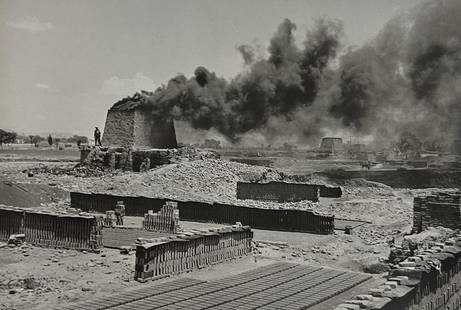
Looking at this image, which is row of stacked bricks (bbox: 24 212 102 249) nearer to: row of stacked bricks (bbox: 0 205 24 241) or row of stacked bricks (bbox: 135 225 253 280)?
row of stacked bricks (bbox: 0 205 24 241)

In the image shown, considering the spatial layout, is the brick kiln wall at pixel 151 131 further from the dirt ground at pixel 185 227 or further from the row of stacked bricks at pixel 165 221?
the row of stacked bricks at pixel 165 221

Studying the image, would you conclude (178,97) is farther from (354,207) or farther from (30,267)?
(30,267)

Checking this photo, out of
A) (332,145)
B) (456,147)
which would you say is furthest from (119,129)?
(332,145)

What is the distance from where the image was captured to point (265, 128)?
45.0 m

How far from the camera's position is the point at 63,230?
627 inches

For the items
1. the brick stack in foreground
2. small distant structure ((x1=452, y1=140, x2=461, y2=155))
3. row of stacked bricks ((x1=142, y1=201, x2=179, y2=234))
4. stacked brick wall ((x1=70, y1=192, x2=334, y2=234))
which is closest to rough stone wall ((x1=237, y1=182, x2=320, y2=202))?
stacked brick wall ((x1=70, y1=192, x2=334, y2=234))

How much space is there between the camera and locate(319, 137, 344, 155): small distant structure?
73.9 metres

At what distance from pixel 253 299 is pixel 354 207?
17.0 meters

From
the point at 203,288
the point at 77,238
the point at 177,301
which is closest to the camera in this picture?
the point at 177,301

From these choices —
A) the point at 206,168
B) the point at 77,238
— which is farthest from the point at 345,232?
the point at 206,168

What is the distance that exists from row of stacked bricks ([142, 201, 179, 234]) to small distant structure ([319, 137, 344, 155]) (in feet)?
182

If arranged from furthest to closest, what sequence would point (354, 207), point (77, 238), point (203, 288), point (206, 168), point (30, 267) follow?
1. point (206, 168)
2. point (354, 207)
3. point (77, 238)
4. point (30, 267)
5. point (203, 288)

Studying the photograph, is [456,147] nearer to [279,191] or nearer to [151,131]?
[279,191]

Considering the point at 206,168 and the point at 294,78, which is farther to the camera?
the point at 294,78
